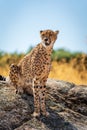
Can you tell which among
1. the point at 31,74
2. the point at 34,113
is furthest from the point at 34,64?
the point at 34,113

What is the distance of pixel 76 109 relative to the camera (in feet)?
39.3

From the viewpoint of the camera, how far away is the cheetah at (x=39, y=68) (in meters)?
10.2

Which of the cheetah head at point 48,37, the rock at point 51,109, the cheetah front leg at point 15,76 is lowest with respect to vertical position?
the rock at point 51,109

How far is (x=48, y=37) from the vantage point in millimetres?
10125

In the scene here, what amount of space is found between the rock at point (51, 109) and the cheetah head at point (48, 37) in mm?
1296

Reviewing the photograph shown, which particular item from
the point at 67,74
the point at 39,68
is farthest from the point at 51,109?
the point at 67,74

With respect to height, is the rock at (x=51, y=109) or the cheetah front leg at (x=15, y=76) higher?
the cheetah front leg at (x=15, y=76)

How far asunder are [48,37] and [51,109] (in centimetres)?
171

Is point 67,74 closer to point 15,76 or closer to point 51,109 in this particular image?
point 51,109

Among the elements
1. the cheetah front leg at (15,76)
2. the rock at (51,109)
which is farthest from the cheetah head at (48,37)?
the rock at (51,109)

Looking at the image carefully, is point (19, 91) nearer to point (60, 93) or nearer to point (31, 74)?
point (31, 74)

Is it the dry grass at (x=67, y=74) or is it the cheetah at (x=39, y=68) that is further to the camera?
the dry grass at (x=67, y=74)

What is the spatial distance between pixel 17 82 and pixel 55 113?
93 centimetres

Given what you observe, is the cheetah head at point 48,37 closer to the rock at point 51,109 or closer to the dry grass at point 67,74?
the rock at point 51,109
